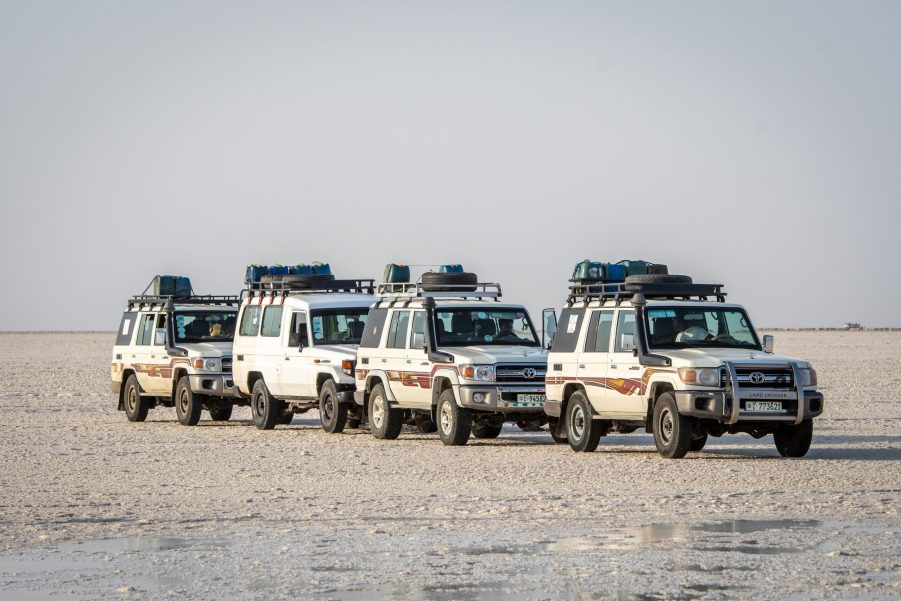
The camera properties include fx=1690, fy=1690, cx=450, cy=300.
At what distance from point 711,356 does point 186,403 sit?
40.1 feet

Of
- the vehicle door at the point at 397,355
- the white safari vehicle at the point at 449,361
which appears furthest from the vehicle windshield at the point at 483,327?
the vehicle door at the point at 397,355

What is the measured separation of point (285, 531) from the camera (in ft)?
43.5

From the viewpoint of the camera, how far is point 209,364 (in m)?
28.8

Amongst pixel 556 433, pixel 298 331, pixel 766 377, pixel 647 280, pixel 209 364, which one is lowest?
pixel 556 433

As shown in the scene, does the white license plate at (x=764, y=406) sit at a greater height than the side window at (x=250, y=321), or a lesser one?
lesser

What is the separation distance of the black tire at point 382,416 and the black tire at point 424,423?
0.32m

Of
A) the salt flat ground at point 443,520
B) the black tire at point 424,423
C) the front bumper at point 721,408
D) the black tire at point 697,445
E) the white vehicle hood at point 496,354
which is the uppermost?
the white vehicle hood at point 496,354

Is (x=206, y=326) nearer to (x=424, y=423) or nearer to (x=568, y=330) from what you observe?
(x=424, y=423)

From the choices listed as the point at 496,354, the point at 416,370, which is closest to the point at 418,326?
the point at 416,370

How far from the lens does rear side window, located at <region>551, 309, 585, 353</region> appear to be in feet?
71.0

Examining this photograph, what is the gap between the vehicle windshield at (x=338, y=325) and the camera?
2661cm

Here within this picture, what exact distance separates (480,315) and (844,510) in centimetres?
1024

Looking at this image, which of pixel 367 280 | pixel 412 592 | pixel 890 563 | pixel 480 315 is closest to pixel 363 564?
pixel 412 592

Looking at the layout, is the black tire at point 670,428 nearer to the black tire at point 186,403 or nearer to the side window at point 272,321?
the side window at point 272,321
